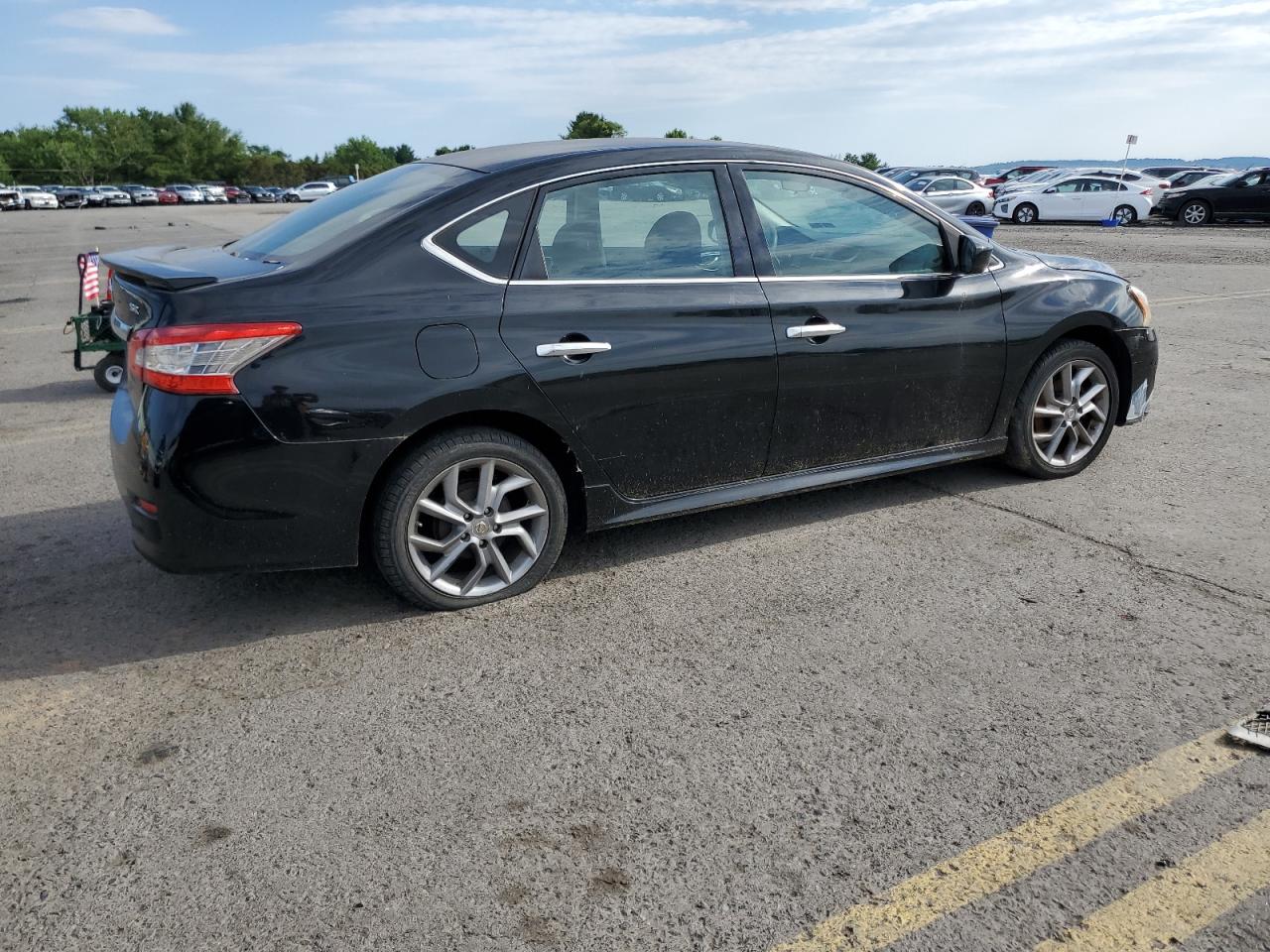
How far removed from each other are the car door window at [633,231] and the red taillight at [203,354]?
105 centimetres

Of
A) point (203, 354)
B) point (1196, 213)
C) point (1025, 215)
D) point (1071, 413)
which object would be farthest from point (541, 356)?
point (1025, 215)

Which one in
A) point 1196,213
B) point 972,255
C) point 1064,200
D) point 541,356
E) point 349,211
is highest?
Answer: point 1064,200

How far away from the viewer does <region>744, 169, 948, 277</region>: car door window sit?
14.7 feet

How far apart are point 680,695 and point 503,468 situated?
1.16 meters

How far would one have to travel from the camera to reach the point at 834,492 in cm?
540

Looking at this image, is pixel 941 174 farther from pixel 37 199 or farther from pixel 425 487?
pixel 37 199

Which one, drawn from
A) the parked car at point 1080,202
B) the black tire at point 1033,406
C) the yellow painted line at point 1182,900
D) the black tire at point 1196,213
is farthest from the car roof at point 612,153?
the parked car at point 1080,202

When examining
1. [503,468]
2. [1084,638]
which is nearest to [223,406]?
[503,468]

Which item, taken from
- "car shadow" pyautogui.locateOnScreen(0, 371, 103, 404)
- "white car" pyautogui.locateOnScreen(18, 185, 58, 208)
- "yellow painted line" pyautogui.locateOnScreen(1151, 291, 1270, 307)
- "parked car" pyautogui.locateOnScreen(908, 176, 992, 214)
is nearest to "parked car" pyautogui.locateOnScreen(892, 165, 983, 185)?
"parked car" pyautogui.locateOnScreen(908, 176, 992, 214)

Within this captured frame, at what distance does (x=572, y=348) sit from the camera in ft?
13.0

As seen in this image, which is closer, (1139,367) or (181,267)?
(181,267)

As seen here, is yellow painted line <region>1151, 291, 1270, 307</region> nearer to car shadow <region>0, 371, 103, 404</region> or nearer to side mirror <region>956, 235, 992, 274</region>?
side mirror <region>956, 235, 992, 274</region>

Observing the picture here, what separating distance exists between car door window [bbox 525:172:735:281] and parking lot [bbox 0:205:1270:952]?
125cm

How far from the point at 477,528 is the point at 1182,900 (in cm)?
254
